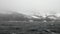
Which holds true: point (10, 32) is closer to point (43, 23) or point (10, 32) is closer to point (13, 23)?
point (13, 23)

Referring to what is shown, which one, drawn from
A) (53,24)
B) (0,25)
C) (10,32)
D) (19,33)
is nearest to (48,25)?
(53,24)

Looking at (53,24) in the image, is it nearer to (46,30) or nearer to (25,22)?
(46,30)

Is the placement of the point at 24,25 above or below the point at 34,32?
above

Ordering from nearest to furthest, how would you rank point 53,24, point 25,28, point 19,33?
point 19,33
point 25,28
point 53,24

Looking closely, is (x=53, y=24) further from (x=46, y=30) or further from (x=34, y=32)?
(x=34, y=32)

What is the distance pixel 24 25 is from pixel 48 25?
0.82m

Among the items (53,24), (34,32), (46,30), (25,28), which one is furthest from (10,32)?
(53,24)

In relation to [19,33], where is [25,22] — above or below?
above

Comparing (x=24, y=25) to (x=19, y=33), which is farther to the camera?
(x=24, y=25)

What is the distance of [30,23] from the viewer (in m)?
3.37

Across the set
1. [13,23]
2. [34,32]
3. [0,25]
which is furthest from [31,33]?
[0,25]

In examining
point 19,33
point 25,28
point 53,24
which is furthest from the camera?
point 53,24

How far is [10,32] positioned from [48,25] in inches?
50.9

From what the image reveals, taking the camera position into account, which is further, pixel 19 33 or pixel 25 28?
pixel 25 28
